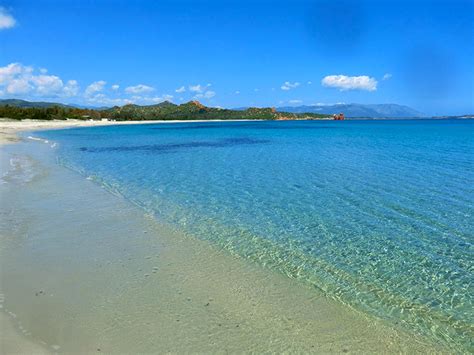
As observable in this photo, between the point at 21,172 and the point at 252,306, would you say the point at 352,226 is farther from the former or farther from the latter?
the point at 21,172

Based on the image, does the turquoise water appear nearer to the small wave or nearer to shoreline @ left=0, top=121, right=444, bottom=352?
shoreline @ left=0, top=121, right=444, bottom=352

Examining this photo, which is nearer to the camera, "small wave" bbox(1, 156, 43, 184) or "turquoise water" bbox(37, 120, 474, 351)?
"turquoise water" bbox(37, 120, 474, 351)

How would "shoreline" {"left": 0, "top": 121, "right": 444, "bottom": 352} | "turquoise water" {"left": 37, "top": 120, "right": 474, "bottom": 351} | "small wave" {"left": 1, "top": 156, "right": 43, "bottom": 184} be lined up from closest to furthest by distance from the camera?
"shoreline" {"left": 0, "top": 121, "right": 444, "bottom": 352} → "turquoise water" {"left": 37, "top": 120, "right": 474, "bottom": 351} → "small wave" {"left": 1, "top": 156, "right": 43, "bottom": 184}

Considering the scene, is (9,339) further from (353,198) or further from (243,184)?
(243,184)

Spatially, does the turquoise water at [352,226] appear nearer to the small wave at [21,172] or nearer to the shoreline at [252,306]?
the shoreline at [252,306]

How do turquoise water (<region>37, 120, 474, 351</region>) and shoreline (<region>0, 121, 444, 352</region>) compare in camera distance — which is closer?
shoreline (<region>0, 121, 444, 352</region>)

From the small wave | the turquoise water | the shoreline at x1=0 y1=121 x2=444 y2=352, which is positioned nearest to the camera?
the shoreline at x1=0 y1=121 x2=444 y2=352

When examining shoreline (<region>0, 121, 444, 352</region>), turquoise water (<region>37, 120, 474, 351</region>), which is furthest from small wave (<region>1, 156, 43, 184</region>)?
shoreline (<region>0, 121, 444, 352</region>)

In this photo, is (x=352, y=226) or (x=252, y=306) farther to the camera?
(x=352, y=226)

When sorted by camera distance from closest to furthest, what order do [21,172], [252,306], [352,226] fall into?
[252,306], [352,226], [21,172]

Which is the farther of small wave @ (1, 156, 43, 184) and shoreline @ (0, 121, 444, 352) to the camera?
small wave @ (1, 156, 43, 184)

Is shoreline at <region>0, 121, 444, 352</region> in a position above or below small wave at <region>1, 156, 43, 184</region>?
above

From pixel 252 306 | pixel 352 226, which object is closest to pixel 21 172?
pixel 352 226

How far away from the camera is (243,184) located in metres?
18.2
